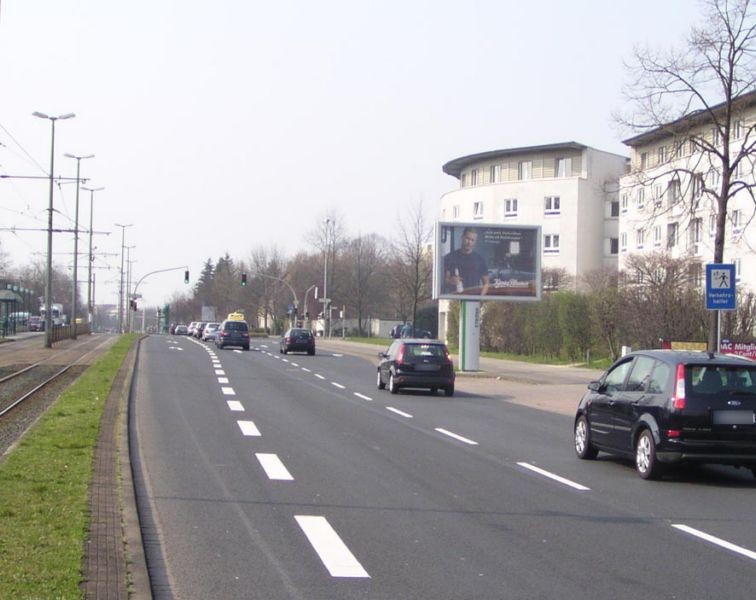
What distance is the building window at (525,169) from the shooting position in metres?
75.1

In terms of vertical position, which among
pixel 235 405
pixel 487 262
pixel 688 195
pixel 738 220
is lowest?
pixel 235 405

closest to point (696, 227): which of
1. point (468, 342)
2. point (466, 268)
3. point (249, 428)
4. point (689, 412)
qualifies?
point (466, 268)

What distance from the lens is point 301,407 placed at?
21.3m

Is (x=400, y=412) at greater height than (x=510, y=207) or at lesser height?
lesser

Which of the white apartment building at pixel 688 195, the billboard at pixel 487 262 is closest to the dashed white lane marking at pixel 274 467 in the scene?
the white apartment building at pixel 688 195

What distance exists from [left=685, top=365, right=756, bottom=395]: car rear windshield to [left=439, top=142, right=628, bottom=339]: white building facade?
58.2m

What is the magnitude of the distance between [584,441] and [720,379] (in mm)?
2554

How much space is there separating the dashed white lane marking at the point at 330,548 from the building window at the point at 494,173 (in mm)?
69064

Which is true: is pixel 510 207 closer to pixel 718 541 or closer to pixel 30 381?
pixel 30 381

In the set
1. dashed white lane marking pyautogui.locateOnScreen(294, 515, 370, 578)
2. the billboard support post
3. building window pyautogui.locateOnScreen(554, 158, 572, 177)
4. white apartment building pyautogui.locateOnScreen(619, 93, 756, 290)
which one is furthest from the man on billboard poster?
building window pyautogui.locateOnScreen(554, 158, 572, 177)

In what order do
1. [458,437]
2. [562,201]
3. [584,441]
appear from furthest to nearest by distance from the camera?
[562,201], [458,437], [584,441]

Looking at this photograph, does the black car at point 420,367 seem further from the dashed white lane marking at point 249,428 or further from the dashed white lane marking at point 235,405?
the dashed white lane marking at point 249,428

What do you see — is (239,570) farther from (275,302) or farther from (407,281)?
(275,302)

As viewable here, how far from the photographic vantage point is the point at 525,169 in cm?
7531
